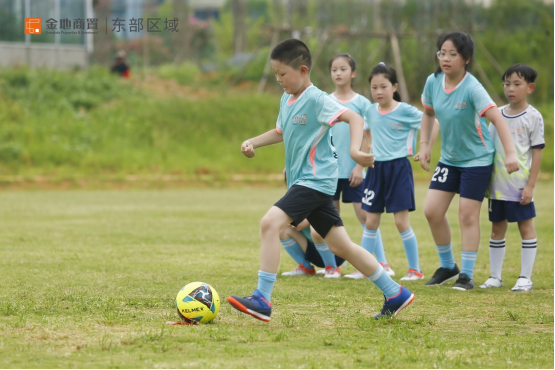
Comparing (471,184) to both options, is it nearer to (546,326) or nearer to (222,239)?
(546,326)

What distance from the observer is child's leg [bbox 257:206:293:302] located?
15.5 ft

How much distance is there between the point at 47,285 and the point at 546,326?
3.98 meters

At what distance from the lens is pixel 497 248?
6777 mm

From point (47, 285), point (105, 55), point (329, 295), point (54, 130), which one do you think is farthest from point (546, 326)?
point (105, 55)

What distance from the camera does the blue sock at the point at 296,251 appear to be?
23.6 ft

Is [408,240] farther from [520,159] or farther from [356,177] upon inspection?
[520,159]

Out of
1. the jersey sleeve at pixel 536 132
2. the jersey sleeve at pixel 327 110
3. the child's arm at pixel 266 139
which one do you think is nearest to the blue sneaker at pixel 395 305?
the jersey sleeve at pixel 327 110

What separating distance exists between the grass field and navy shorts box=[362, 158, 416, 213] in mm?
813

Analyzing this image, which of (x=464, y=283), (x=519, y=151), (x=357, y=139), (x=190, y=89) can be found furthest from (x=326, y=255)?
(x=190, y=89)

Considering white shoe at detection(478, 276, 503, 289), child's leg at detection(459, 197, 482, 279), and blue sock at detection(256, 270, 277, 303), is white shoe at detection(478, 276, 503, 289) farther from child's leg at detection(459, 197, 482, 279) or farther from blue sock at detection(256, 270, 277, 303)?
blue sock at detection(256, 270, 277, 303)

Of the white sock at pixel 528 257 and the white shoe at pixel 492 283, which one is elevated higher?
the white sock at pixel 528 257

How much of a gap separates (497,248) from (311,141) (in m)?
2.80

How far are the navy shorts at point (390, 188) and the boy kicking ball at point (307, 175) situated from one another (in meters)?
2.05

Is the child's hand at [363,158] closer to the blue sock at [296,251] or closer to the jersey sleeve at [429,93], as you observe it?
the jersey sleeve at [429,93]
